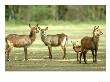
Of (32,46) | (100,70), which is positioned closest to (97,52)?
(100,70)

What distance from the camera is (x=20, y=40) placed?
11.2 feet

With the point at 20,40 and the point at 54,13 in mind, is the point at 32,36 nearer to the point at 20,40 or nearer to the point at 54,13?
the point at 20,40

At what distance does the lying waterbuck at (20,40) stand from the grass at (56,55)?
23mm

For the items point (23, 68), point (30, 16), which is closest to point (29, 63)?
point (23, 68)

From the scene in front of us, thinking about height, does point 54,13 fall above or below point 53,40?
above

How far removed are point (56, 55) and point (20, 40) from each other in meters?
0.25

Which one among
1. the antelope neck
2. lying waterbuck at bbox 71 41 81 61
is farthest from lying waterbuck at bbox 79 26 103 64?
the antelope neck

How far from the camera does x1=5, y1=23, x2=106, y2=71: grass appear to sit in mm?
3371

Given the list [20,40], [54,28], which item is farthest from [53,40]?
[20,40]

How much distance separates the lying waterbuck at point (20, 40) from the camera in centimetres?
338
